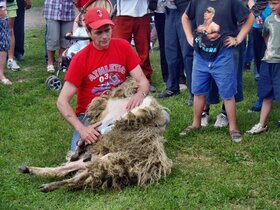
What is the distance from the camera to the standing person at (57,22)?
8.43m

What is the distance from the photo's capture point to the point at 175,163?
15.7 ft

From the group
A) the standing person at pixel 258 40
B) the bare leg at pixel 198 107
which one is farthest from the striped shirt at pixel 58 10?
the bare leg at pixel 198 107

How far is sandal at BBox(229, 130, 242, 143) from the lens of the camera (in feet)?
17.2

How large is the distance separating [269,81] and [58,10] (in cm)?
A: 406

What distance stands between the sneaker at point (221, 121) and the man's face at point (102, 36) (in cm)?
164

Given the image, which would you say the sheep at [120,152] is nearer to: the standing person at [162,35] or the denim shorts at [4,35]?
the standing person at [162,35]

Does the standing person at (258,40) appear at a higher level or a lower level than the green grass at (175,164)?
higher

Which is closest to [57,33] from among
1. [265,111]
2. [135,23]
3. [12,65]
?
[12,65]

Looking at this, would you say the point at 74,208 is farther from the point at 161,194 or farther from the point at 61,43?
the point at 61,43

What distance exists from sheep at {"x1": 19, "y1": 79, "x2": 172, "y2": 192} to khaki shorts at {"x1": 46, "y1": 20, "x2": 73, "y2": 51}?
4.10 metres

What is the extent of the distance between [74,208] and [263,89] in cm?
249

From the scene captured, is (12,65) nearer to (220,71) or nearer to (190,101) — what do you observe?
(190,101)

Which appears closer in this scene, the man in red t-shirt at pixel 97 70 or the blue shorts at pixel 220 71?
the man in red t-shirt at pixel 97 70

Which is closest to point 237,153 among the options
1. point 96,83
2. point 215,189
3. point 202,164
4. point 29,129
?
point 202,164
